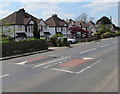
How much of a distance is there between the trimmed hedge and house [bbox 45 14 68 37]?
32.5 meters

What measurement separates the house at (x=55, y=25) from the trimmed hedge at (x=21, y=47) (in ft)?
107

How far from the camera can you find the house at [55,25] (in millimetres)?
58459

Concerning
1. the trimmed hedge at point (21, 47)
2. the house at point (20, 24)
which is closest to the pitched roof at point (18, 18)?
the house at point (20, 24)

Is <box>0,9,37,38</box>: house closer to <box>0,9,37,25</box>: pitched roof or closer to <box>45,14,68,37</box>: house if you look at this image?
<box>0,9,37,25</box>: pitched roof

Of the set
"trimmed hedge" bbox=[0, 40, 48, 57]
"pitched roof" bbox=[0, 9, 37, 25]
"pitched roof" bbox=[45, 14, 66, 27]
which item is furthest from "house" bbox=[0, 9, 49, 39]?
"trimmed hedge" bbox=[0, 40, 48, 57]

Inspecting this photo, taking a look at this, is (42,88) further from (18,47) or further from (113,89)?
(18,47)

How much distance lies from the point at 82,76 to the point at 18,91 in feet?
12.5

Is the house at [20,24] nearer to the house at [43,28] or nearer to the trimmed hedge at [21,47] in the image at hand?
the house at [43,28]

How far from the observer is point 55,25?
2299 inches

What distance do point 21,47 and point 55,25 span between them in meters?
37.1

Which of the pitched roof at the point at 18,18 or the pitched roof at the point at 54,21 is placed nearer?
the pitched roof at the point at 18,18

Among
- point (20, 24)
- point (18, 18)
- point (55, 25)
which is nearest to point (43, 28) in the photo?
point (55, 25)

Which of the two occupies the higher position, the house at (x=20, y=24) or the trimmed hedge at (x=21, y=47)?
the house at (x=20, y=24)

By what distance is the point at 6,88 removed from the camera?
8.18 meters
